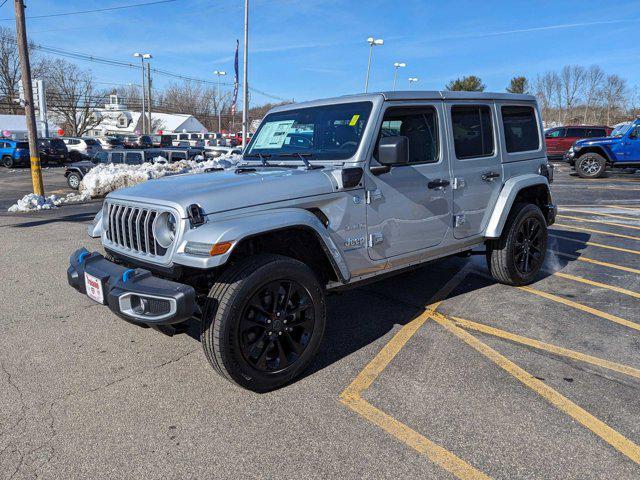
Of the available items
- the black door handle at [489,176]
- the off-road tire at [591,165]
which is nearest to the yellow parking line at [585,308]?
the black door handle at [489,176]

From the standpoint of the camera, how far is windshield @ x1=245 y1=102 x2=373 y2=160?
382cm

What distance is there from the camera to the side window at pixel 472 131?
4.47m

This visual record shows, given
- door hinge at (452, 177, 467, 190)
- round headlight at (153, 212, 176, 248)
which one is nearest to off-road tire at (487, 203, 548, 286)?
door hinge at (452, 177, 467, 190)

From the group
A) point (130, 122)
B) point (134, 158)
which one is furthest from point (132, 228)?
point (130, 122)

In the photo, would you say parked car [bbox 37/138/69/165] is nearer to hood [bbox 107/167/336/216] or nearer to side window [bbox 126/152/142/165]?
side window [bbox 126/152/142/165]

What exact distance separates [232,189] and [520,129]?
11.8 ft

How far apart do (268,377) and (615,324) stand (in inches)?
127

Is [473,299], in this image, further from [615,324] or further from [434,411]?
[434,411]

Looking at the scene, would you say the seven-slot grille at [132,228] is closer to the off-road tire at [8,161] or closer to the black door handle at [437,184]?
the black door handle at [437,184]

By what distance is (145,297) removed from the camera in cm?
284

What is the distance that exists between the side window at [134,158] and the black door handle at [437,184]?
611 inches

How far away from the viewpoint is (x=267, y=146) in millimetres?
4453

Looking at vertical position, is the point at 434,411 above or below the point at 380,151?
below

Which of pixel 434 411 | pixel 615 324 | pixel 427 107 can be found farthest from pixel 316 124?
pixel 615 324
